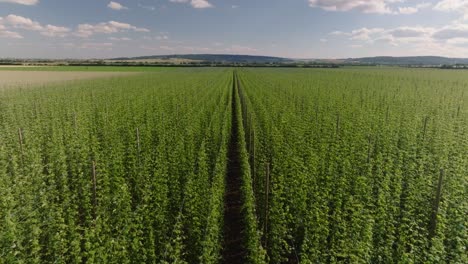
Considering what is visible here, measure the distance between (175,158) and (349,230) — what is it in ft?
21.3

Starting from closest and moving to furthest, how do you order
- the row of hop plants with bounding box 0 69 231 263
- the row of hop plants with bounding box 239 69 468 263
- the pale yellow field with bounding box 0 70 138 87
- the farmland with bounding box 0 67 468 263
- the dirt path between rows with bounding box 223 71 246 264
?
the row of hop plants with bounding box 0 69 231 263, the farmland with bounding box 0 67 468 263, the row of hop plants with bounding box 239 69 468 263, the dirt path between rows with bounding box 223 71 246 264, the pale yellow field with bounding box 0 70 138 87

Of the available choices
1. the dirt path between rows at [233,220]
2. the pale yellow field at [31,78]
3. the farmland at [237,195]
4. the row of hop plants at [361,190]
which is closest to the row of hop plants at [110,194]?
the farmland at [237,195]

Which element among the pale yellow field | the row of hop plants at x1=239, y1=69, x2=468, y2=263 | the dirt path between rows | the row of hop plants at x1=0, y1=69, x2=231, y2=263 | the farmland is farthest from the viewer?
the pale yellow field

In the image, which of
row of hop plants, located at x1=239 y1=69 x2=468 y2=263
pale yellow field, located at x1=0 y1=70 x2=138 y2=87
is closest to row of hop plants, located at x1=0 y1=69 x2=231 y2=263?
row of hop plants, located at x1=239 y1=69 x2=468 y2=263

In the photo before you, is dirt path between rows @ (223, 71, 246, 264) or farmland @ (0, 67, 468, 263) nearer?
farmland @ (0, 67, 468, 263)

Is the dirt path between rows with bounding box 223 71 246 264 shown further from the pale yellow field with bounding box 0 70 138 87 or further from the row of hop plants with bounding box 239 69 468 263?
the pale yellow field with bounding box 0 70 138 87

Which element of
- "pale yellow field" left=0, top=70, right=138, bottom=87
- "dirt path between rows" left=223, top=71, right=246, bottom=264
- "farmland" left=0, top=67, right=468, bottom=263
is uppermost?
"pale yellow field" left=0, top=70, right=138, bottom=87

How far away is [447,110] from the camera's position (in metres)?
20.4

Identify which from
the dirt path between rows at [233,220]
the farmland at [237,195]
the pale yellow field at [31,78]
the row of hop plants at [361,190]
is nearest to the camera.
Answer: the farmland at [237,195]

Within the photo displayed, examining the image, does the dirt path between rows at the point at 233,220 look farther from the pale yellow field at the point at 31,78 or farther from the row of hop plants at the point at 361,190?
the pale yellow field at the point at 31,78

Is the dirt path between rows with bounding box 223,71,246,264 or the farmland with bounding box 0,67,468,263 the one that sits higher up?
the farmland with bounding box 0,67,468,263

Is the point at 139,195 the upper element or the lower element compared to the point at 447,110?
lower

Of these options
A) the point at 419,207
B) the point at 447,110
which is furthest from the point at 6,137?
the point at 447,110

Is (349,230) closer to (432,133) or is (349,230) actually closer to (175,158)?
(175,158)
